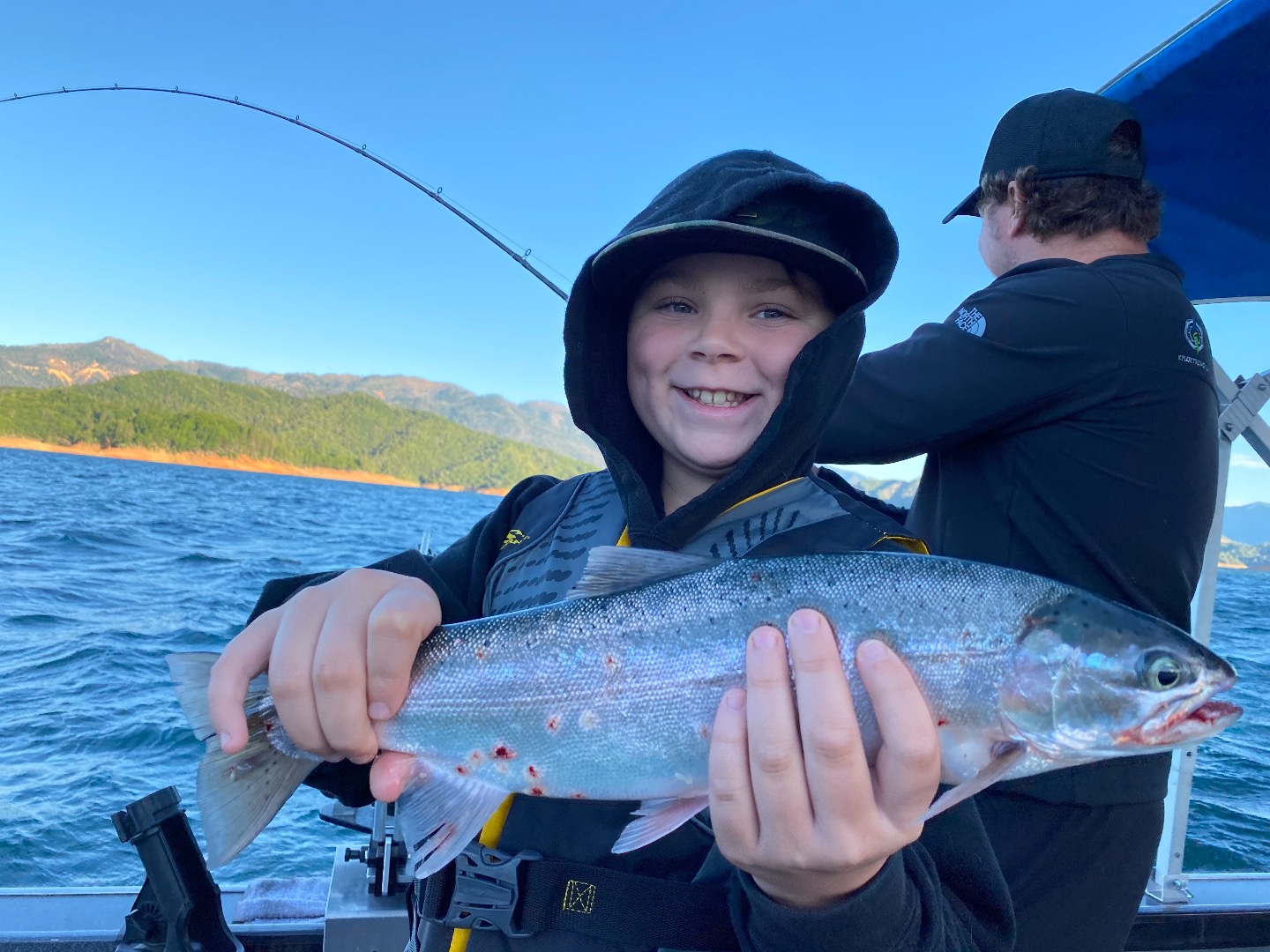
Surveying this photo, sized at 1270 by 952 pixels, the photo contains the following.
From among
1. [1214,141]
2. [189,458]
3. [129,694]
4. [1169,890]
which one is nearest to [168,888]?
[1169,890]

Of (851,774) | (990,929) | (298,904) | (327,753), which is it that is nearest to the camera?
(851,774)

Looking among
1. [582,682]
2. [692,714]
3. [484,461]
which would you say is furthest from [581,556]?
[484,461]

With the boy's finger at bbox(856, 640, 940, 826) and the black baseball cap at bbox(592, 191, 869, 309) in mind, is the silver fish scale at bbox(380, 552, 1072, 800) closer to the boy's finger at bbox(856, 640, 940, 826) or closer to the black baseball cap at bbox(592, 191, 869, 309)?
the boy's finger at bbox(856, 640, 940, 826)

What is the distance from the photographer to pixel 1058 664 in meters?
1.98

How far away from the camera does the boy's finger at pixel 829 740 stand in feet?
5.09

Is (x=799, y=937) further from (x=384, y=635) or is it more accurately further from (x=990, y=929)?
(x=384, y=635)

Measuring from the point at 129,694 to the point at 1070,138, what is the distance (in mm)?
10967

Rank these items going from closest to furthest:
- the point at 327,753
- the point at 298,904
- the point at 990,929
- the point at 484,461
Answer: the point at 990,929 → the point at 327,753 → the point at 298,904 → the point at 484,461

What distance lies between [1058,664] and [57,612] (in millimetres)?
15929

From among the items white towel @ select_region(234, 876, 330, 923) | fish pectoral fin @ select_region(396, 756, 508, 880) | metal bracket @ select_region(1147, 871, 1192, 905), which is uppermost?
fish pectoral fin @ select_region(396, 756, 508, 880)

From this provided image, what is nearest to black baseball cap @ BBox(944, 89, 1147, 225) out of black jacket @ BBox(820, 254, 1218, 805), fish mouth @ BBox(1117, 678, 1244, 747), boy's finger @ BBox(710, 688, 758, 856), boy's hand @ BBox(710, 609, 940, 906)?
black jacket @ BBox(820, 254, 1218, 805)

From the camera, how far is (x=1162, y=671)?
1.98m

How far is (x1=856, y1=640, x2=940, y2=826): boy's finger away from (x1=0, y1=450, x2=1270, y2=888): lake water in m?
4.99

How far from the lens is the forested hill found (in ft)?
360
